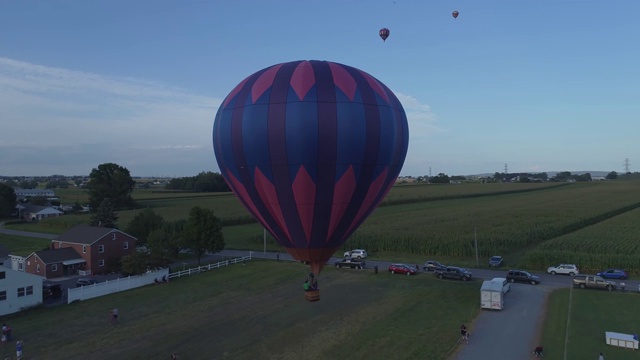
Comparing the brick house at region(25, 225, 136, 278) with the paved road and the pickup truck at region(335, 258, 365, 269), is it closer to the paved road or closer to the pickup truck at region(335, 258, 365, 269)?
the pickup truck at region(335, 258, 365, 269)

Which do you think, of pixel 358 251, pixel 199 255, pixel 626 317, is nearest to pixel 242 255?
pixel 199 255

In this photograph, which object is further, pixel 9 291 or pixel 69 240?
pixel 69 240

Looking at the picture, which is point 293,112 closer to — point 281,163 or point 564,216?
point 281,163

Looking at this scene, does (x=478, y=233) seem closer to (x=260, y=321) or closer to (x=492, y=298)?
(x=492, y=298)

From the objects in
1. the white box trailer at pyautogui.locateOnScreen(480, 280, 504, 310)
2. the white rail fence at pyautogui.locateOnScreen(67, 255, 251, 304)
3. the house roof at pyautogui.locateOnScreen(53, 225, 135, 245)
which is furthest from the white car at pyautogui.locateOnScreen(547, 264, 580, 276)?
the house roof at pyautogui.locateOnScreen(53, 225, 135, 245)

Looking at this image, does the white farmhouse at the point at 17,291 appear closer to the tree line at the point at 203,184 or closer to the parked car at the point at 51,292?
the parked car at the point at 51,292
